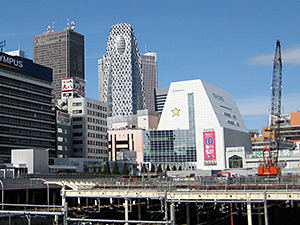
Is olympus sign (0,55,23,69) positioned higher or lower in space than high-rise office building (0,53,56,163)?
higher

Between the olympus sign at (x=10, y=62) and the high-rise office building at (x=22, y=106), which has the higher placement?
the olympus sign at (x=10, y=62)

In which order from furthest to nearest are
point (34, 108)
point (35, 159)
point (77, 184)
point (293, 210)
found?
1. point (34, 108)
2. point (35, 159)
3. point (293, 210)
4. point (77, 184)

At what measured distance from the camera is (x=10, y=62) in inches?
6934

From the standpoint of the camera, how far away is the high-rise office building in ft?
567

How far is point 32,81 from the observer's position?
188625 millimetres

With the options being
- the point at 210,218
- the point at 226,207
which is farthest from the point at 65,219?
the point at 226,207

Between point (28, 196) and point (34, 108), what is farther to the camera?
point (34, 108)

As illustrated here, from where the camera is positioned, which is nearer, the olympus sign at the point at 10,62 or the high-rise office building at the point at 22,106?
the olympus sign at the point at 10,62

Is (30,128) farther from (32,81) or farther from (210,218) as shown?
(210,218)

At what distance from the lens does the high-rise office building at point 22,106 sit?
567 feet

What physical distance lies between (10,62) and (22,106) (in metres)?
19.0

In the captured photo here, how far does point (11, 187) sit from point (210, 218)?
155 ft

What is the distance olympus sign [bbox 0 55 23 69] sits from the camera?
17177 cm

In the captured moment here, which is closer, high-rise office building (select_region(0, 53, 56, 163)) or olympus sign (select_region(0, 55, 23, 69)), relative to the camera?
olympus sign (select_region(0, 55, 23, 69))
